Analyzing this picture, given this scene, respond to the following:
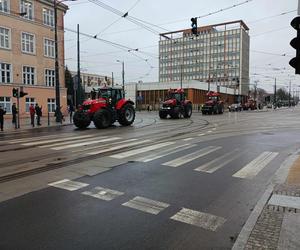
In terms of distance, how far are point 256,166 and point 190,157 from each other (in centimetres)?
206

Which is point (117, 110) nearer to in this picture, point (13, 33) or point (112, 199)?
point (112, 199)

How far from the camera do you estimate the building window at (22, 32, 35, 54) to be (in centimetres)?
4098

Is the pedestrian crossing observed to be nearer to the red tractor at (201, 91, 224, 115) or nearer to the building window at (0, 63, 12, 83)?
the building window at (0, 63, 12, 83)

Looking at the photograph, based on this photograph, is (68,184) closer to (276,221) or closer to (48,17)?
(276,221)

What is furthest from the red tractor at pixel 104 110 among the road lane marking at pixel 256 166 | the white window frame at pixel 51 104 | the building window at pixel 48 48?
the building window at pixel 48 48

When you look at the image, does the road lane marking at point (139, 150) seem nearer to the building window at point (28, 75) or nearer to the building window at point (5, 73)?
the building window at point (5, 73)

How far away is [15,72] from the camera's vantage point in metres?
39.8

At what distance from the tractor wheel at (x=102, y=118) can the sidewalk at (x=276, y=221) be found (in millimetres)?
15729

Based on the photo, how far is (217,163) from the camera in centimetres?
998

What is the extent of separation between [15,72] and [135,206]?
3747 centimetres

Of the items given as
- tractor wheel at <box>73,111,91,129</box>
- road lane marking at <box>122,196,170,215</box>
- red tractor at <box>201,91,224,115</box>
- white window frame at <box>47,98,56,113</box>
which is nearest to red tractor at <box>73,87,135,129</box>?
tractor wheel at <box>73,111,91,129</box>

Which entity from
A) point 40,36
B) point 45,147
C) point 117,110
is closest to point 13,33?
point 40,36

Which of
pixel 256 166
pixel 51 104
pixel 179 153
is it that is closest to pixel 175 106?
pixel 51 104

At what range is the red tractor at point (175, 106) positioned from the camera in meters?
35.8
